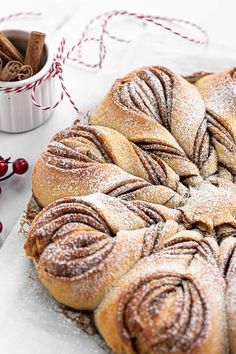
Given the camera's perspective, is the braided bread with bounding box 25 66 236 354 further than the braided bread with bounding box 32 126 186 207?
No

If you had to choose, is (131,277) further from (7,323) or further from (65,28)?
(65,28)

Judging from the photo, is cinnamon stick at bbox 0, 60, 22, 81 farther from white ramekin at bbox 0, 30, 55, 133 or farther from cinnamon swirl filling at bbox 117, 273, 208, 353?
cinnamon swirl filling at bbox 117, 273, 208, 353

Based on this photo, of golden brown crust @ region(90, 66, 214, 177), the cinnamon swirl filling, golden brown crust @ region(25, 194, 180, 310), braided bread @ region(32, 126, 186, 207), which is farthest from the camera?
golden brown crust @ region(90, 66, 214, 177)

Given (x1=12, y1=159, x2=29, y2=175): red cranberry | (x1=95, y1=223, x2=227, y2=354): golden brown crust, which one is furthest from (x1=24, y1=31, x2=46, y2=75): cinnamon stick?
(x1=95, y1=223, x2=227, y2=354): golden brown crust

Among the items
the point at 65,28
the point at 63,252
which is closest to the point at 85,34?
the point at 65,28

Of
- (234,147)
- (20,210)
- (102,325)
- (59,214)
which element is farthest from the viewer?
(20,210)

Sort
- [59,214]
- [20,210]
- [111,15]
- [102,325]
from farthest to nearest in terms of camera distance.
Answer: [111,15], [20,210], [59,214], [102,325]

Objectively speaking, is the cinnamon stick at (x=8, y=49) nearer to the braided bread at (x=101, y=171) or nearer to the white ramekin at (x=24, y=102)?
the white ramekin at (x=24, y=102)

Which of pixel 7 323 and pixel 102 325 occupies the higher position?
pixel 102 325
